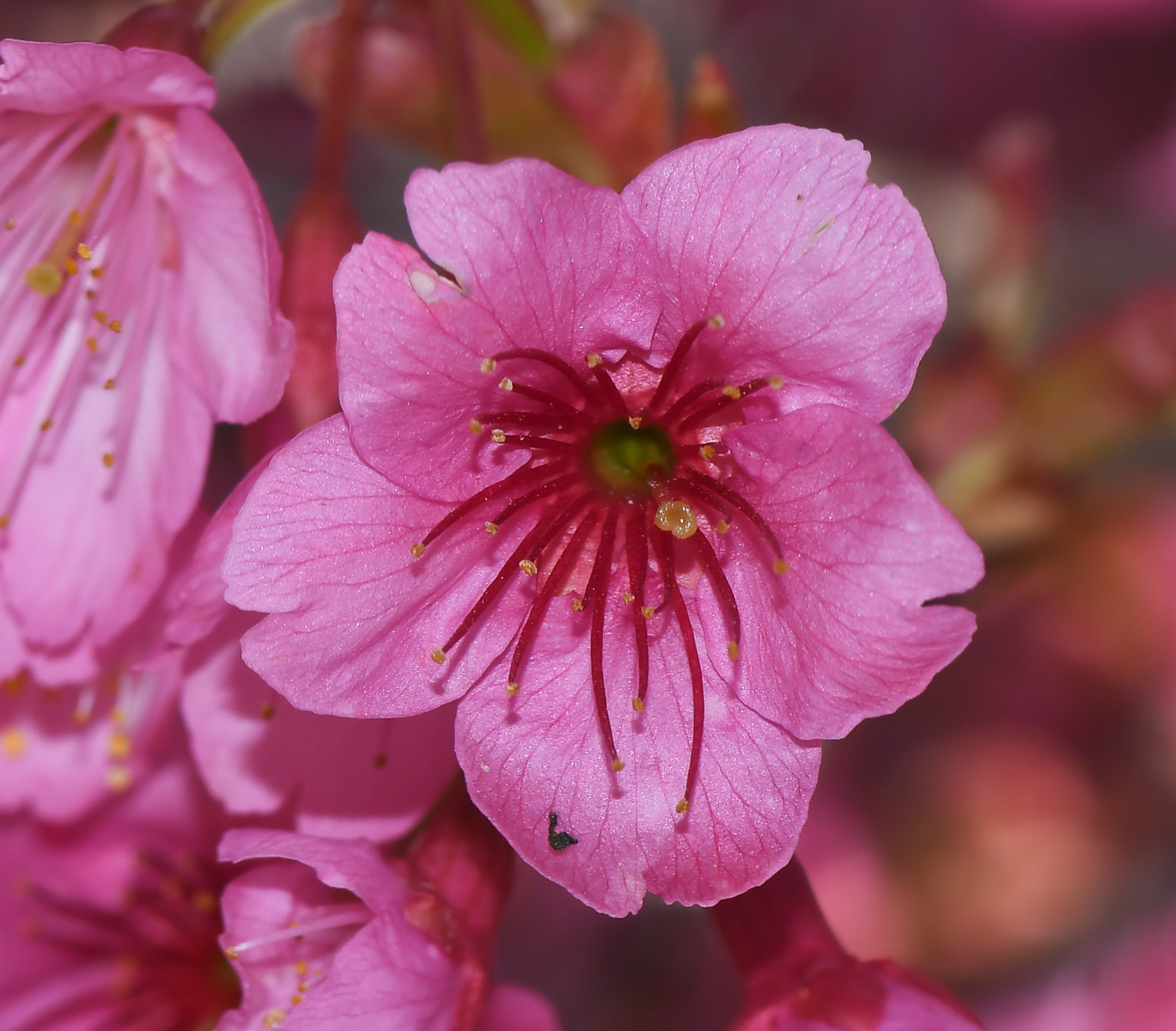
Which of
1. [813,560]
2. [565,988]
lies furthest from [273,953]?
[565,988]

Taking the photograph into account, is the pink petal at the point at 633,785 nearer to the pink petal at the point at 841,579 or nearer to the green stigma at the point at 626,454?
the pink petal at the point at 841,579

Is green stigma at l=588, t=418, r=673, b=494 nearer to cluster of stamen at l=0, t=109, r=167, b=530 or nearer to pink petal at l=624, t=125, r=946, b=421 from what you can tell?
pink petal at l=624, t=125, r=946, b=421

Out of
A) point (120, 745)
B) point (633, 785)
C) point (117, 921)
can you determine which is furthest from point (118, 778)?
point (633, 785)

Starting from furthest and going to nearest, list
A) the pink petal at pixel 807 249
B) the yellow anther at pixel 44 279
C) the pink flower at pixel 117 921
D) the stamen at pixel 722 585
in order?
the pink flower at pixel 117 921, the yellow anther at pixel 44 279, the stamen at pixel 722 585, the pink petal at pixel 807 249

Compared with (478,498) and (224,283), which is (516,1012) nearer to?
(478,498)

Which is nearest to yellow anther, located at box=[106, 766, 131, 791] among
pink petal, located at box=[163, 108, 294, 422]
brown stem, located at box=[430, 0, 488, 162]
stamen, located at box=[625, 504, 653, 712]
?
pink petal, located at box=[163, 108, 294, 422]

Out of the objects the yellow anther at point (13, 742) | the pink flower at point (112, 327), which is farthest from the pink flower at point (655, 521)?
the yellow anther at point (13, 742)

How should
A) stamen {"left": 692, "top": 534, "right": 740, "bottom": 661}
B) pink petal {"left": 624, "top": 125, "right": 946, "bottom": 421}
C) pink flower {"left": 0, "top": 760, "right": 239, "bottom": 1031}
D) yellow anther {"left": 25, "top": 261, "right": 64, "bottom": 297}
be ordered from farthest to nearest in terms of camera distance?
pink flower {"left": 0, "top": 760, "right": 239, "bottom": 1031} < yellow anther {"left": 25, "top": 261, "right": 64, "bottom": 297} < stamen {"left": 692, "top": 534, "right": 740, "bottom": 661} < pink petal {"left": 624, "top": 125, "right": 946, "bottom": 421}
